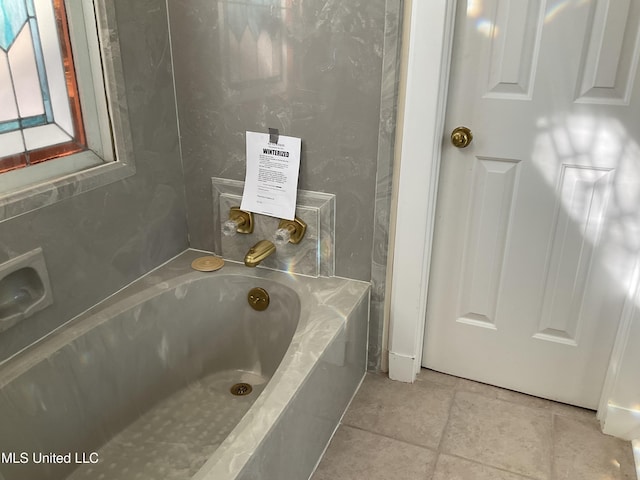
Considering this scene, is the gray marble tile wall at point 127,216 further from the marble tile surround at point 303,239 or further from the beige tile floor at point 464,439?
the beige tile floor at point 464,439

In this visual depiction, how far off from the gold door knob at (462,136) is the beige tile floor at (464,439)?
83 cm

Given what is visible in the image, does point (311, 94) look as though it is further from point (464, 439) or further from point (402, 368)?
point (464, 439)

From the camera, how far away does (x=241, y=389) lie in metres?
1.79

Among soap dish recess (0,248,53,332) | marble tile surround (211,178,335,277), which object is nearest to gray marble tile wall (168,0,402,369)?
marble tile surround (211,178,335,277)

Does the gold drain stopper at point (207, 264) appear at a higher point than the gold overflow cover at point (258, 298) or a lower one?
higher

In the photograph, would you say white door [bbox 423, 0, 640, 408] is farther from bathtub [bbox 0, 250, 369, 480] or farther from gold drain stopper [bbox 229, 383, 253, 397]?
gold drain stopper [bbox 229, 383, 253, 397]

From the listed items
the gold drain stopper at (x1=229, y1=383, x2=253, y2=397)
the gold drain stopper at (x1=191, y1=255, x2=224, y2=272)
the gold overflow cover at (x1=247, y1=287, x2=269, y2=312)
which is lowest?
the gold drain stopper at (x1=229, y1=383, x2=253, y2=397)

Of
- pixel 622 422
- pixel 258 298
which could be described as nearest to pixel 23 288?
pixel 258 298

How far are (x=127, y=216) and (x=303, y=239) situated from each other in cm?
56
